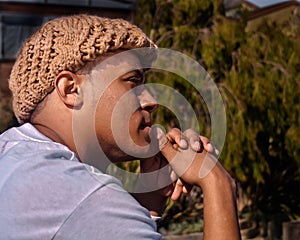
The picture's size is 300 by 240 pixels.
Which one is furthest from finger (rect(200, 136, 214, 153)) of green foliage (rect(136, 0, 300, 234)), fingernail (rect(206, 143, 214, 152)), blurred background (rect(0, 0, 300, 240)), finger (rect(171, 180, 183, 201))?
green foliage (rect(136, 0, 300, 234))

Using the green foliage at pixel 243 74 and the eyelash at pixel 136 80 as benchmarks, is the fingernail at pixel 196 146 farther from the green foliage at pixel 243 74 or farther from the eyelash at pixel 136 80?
the green foliage at pixel 243 74

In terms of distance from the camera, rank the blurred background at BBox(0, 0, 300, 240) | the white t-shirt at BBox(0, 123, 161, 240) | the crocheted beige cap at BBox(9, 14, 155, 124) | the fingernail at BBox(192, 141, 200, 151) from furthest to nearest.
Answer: the blurred background at BBox(0, 0, 300, 240), the fingernail at BBox(192, 141, 200, 151), the crocheted beige cap at BBox(9, 14, 155, 124), the white t-shirt at BBox(0, 123, 161, 240)

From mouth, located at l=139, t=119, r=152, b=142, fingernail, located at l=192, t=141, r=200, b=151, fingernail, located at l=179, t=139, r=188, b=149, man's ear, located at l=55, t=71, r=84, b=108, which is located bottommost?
fingernail, located at l=179, t=139, r=188, b=149

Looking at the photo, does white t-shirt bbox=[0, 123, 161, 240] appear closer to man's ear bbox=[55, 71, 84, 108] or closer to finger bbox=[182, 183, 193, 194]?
man's ear bbox=[55, 71, 84, 108]

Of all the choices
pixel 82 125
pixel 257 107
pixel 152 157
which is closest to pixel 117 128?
pixel 82 125

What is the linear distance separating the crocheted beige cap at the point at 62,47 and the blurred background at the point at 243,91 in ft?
18.7

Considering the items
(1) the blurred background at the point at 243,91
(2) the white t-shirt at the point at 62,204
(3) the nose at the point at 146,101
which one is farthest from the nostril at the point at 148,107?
(1) the blurred background at the point at 243,91

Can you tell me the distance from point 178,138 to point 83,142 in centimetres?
24

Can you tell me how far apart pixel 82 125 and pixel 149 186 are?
0.30 m

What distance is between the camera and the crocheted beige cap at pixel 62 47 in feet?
4.48

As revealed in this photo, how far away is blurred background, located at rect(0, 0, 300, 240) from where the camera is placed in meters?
7.83

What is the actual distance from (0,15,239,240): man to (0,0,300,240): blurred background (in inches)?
224

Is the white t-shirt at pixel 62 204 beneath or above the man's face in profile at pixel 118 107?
beneath

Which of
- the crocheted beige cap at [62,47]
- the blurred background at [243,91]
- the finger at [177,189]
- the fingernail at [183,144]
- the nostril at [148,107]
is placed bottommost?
the blurred background at [243,91]
